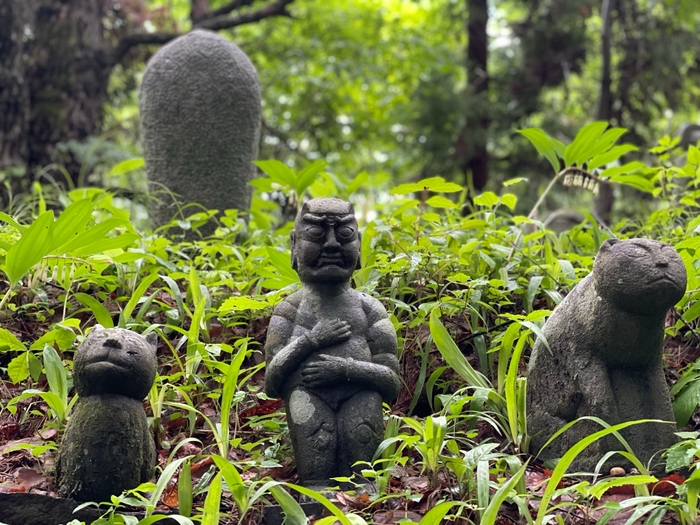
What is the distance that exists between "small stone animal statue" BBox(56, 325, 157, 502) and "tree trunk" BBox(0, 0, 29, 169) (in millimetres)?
6704

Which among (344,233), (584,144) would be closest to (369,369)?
(344,233)

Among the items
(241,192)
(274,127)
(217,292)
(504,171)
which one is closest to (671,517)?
(217,292)

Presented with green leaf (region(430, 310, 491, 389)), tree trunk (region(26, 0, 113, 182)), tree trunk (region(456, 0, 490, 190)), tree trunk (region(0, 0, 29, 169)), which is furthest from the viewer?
tree trunk (region(456, 0, 490, 190))

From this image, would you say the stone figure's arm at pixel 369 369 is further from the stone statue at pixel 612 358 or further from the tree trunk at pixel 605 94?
the tree trunk at pixel 605 94

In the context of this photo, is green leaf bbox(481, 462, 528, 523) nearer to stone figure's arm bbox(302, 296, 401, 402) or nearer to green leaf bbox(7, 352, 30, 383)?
stone figure's arm bbox(302, 296, 401, 402)

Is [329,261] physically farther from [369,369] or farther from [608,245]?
[608,245]

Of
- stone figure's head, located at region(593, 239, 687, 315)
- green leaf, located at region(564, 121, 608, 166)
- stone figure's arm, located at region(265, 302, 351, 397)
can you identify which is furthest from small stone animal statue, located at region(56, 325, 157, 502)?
Answer: green leaf, located at region(564, 121, 608, 166)

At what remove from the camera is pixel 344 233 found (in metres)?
3.61

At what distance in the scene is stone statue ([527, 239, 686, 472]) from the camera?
11.2 feet

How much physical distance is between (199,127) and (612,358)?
13.2 ft

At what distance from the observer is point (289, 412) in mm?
3436

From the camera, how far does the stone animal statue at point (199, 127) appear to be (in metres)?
6.59

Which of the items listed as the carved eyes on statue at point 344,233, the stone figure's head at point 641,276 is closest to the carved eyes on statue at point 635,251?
the stone figure's head at point 641,276

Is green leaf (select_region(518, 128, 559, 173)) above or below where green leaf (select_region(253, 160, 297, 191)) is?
above
